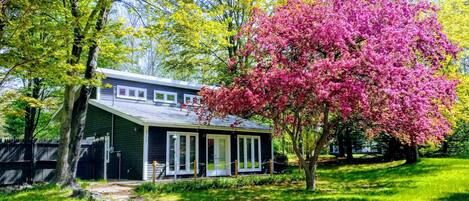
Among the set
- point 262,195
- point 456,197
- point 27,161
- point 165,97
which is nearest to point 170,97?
point 165,97

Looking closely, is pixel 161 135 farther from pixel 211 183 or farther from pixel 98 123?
pixel 98 123

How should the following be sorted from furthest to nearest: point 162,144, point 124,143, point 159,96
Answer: point 159,96 → point 124,143 → point 162,144

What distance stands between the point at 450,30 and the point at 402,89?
39.3 ft

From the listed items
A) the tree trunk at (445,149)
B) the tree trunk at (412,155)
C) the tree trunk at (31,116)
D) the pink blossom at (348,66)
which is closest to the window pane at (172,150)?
the pink blossom at (348,66)

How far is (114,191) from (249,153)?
8885 mm

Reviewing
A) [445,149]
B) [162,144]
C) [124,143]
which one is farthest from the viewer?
[445,149]

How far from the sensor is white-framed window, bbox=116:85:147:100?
62.4 feet

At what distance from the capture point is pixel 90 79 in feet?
41.2

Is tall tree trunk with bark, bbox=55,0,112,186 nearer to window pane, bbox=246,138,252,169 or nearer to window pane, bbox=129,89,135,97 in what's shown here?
window pane, bbox=129,89,135,97

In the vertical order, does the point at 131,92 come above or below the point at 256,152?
above

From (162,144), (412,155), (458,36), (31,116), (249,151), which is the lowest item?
(412,155)

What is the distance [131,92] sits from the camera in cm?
1936

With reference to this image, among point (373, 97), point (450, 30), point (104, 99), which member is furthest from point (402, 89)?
point (104, 99)

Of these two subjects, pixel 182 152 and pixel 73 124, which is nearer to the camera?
pixel 73 124
